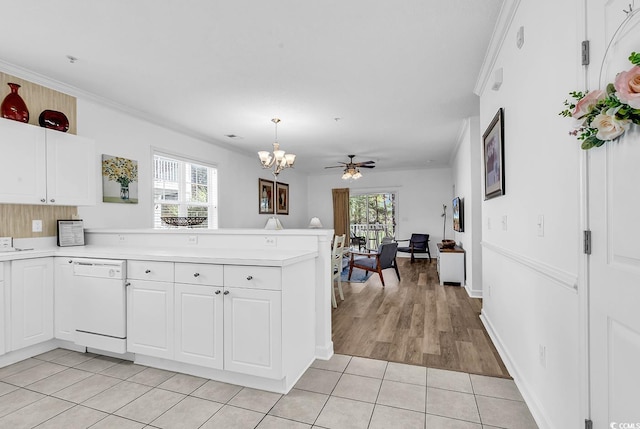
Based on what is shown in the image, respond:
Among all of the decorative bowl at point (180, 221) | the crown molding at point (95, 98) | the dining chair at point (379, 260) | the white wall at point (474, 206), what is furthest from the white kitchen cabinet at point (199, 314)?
the white wall at point (474, 206)

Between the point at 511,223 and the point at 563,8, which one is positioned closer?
the point at 563,8

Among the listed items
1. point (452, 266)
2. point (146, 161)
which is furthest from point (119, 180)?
point (452, 266)

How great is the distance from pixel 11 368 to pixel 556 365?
12.5 feet

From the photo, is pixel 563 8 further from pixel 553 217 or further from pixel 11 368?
pixel 11 368

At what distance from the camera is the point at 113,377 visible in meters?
2.36

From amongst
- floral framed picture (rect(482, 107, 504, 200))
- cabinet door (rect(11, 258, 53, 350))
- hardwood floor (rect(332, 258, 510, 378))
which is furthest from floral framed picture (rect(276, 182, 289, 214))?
floral framed picture (rect(482, 107, 504, 200))

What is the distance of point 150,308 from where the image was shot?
7.88 feet

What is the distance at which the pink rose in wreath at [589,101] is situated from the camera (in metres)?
1.06

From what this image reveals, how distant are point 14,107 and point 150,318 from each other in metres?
2.32

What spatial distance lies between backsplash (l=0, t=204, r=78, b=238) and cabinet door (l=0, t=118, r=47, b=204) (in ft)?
1.02

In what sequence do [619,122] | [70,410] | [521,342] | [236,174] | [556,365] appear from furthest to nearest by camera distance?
[236,174] < [521,342] < [70,410] < [556,365] < [619,122]

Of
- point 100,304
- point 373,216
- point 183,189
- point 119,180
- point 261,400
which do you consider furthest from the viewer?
point 373,216

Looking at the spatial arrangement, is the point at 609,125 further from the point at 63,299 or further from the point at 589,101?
the point at 63,299

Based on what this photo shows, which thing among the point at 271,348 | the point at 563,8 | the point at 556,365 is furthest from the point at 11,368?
the point at 563,8
